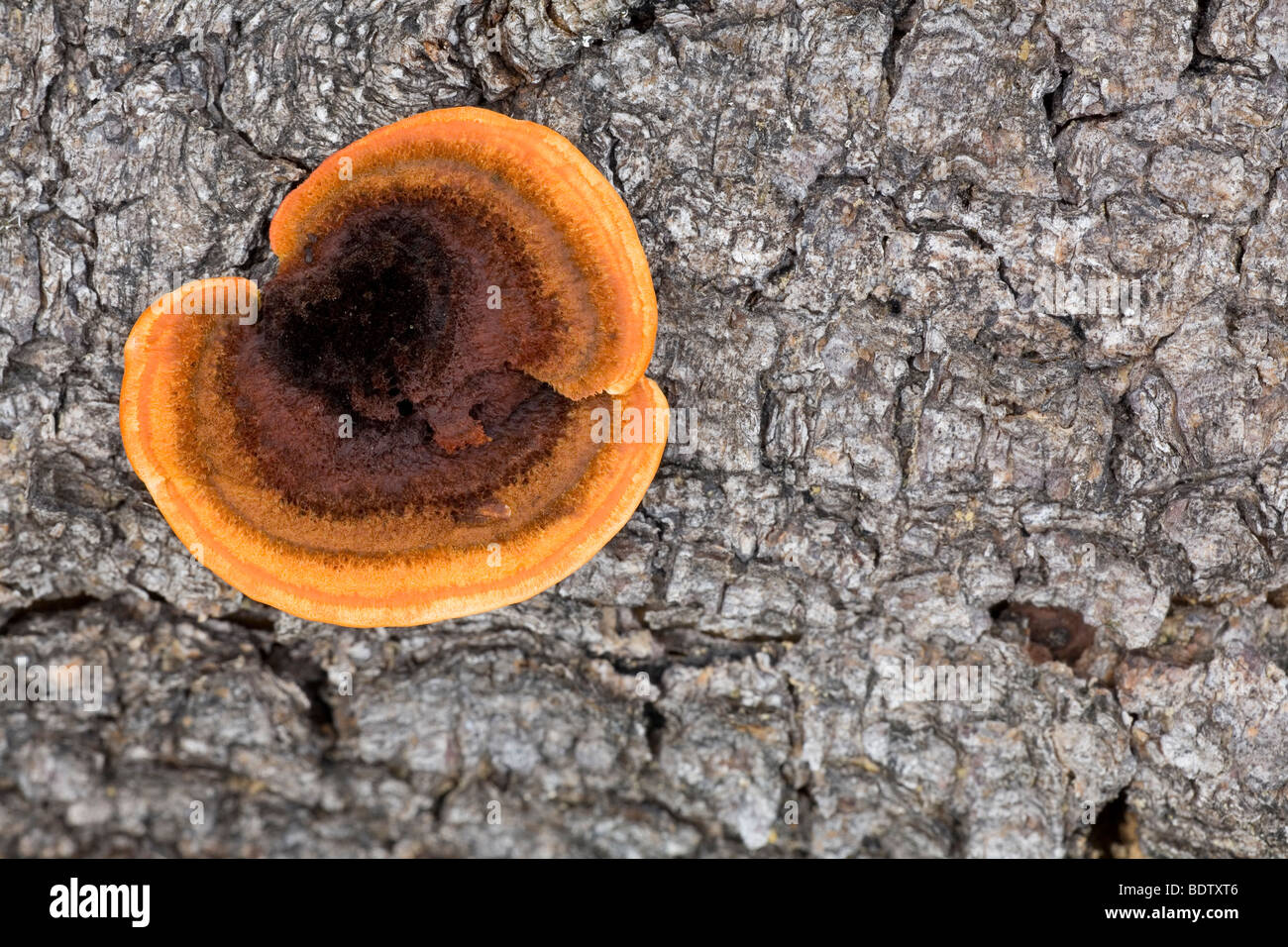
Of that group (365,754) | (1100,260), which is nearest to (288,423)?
(365,754)

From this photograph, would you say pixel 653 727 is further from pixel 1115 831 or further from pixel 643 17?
pixel 643 17

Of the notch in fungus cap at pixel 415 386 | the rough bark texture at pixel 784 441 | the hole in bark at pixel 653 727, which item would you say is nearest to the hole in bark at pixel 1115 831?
the rough bark texture at pixel 784 441

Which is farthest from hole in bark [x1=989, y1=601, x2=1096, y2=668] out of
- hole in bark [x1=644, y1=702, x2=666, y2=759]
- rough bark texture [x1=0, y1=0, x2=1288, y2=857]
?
hole in bark [x1=644, y1=702, x2=666, y2=759]

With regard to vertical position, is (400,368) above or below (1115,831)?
above

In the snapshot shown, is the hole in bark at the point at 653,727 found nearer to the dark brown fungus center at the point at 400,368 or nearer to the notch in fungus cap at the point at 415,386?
the notch in fungus cap at the point at 415,386

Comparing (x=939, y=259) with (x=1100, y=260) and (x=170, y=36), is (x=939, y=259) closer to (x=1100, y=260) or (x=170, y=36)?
(x=1100, y=260)

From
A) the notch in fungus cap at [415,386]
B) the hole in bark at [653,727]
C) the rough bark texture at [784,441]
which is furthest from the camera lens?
the hole in bark at [653,727]

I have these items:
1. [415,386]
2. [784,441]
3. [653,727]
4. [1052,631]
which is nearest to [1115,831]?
[1052,631]
